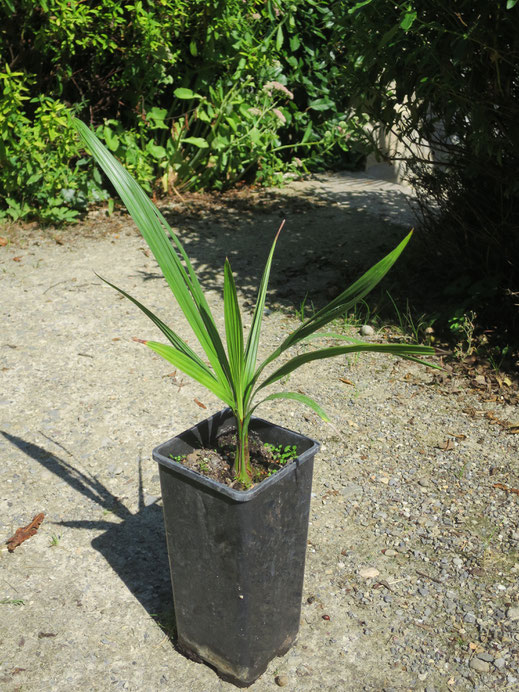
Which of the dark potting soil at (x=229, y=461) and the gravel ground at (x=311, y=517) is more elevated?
the dark potting soil at (x=229, y=461)

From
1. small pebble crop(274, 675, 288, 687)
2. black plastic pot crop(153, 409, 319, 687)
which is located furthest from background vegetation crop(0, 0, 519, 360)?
small pebble crop(274, 675, 288, 687)

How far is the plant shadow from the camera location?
2404 millimetres

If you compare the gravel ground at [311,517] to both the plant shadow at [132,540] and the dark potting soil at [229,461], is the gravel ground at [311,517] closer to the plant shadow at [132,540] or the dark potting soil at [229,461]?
the plant shadow at [132,540]

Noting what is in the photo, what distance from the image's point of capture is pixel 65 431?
3.34 metres

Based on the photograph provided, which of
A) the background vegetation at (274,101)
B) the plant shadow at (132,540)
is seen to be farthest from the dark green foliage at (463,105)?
the plant shadow at (132,540)

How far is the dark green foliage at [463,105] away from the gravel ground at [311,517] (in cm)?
78

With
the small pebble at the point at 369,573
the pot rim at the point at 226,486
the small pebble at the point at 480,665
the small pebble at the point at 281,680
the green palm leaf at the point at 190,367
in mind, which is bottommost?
the small pebble at the point at 369,573

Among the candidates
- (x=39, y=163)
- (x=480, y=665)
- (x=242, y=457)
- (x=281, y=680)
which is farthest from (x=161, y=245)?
(x=39, y=163)

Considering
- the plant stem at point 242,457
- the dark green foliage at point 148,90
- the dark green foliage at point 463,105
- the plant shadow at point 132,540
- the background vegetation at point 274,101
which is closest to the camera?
the plant stem at point 242,457

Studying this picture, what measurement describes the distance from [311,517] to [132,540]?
0.72 metres

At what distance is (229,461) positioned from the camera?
2070 millimetres

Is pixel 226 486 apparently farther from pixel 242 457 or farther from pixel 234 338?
pixel 234 338

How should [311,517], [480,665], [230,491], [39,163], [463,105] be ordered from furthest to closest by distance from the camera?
[39,163]
[463,105]
[311,517]
[480,665]
[230,491]

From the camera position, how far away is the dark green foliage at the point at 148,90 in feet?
18.1
